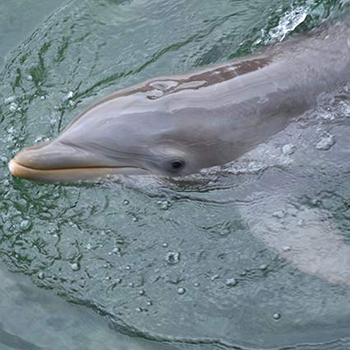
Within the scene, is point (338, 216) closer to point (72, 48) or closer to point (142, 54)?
point (142, 54)

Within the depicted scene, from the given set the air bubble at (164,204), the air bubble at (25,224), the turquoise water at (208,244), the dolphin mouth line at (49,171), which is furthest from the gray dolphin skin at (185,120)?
the air bubble at (25,224)

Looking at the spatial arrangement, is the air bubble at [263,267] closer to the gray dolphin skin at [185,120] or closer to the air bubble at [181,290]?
A: the air bubble at [181,290]

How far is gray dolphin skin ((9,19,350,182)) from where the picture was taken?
841 cm

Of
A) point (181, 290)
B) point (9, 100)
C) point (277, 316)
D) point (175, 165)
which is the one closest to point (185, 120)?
point (175, 165)

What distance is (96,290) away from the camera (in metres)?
9.04

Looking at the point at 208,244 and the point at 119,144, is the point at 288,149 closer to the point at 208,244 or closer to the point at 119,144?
the point at 208,244

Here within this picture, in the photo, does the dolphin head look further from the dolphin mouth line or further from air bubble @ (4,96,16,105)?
air bubble @ (4,96,16,105)

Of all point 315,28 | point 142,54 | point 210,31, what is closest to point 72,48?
point 142,54

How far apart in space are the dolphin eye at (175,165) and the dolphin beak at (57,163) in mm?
550

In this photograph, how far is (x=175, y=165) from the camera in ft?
28.6

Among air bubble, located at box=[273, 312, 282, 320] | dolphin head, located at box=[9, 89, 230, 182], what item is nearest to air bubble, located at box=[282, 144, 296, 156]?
dolphin head, located at box=[9, 89, 230, 182]

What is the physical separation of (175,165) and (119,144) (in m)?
A: 0.62

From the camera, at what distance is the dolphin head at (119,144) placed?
834cm

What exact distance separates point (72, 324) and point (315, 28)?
4319 mm
